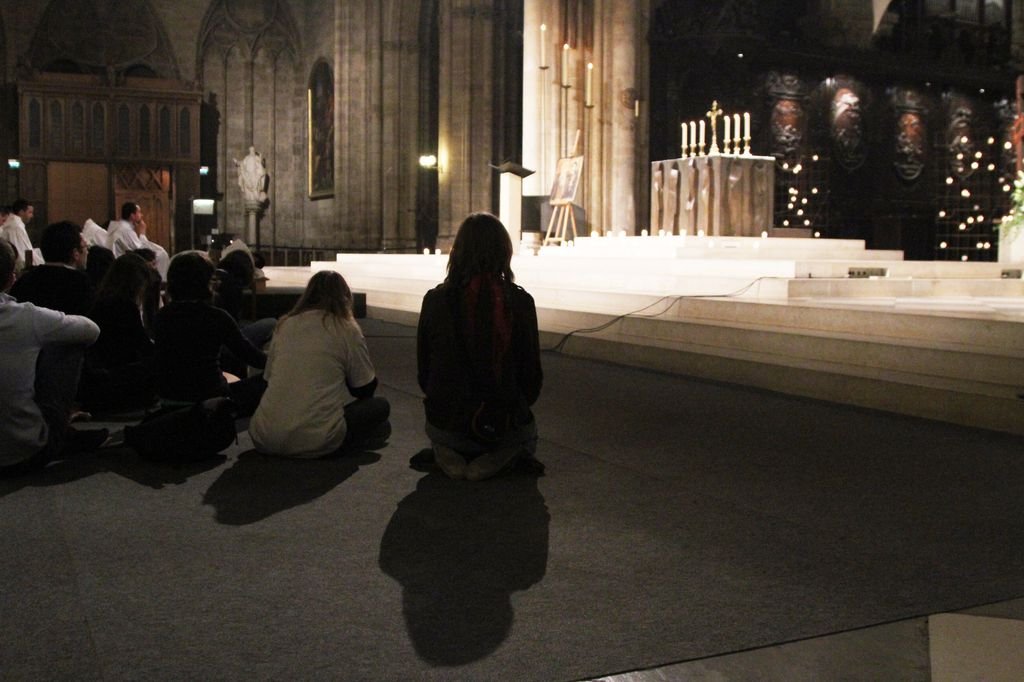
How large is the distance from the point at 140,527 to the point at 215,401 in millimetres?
1318

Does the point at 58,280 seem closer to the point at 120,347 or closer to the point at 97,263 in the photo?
the point at 120,347

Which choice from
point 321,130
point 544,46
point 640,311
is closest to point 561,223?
point 544,46

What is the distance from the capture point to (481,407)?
4.85 m

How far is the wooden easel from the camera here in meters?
16.5

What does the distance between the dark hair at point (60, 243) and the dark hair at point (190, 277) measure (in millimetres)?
1211

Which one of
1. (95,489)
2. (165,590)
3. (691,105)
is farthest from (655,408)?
(691,105)

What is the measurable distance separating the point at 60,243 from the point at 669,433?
382 cm

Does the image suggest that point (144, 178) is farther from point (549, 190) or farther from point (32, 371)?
point (32, 371)

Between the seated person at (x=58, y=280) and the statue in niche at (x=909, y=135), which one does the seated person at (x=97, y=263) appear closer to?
the seated person at (x=58, y=280)

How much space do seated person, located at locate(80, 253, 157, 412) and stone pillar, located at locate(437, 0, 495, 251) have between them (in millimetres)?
16192

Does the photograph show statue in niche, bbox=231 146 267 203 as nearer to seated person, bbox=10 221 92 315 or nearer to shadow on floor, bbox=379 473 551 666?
seated person, bbox=10 221 92 315

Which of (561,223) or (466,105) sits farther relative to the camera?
(466,105)

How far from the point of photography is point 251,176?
30.4 metres

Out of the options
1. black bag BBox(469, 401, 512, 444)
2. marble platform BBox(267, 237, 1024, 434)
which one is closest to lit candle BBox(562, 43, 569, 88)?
marble platform BBox(267, 237, 1024, 434)
